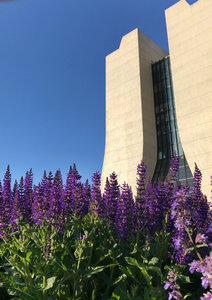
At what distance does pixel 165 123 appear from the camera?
4034 cm

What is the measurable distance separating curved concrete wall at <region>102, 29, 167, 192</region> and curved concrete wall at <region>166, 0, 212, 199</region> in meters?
5.78

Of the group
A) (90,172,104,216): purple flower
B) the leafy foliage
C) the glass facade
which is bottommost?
the leafy foliage

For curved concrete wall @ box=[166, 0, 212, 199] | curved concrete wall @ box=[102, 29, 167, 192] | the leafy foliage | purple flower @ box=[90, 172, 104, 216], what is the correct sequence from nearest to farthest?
1. the leafy foliage
2. purple flower @ box=[90, 172, 104, 216]
3. curved concrete wall @ box=[166, 0, 212, 199]
4. curved concrete wall @ box=[102, 29, 167, 192]

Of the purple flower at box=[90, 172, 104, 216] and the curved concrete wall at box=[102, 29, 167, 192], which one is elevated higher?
the curved concrete wall at box=[102, 29, 167, 192]

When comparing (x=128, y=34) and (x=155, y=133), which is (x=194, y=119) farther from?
(x=128, y=34)

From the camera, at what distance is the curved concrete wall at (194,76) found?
32281 millimetres

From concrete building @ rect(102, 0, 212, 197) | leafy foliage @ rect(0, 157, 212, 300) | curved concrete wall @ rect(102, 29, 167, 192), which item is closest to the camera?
leafy foliage @ rect(0, 157, 212, 300)

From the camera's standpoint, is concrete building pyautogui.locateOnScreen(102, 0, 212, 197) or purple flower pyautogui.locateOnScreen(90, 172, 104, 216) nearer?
purple flower pyautogui.locateOnScreen(90, 172, 104, 216)

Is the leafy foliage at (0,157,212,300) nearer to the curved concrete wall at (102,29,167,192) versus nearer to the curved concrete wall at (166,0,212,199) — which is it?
the curved concrete wall at (166,0,212,199)

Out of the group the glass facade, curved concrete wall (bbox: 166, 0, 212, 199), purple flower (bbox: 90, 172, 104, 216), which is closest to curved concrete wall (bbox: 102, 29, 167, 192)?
the glass facade

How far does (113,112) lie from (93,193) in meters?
39.9

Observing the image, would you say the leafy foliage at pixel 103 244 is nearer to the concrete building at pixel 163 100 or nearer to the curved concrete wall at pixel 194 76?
the concrete building at pixel 163 100

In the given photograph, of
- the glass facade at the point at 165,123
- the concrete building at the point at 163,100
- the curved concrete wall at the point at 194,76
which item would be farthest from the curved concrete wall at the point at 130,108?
the curved concrete wall at the point at 194,76

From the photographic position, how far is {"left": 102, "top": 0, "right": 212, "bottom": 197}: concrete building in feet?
110
